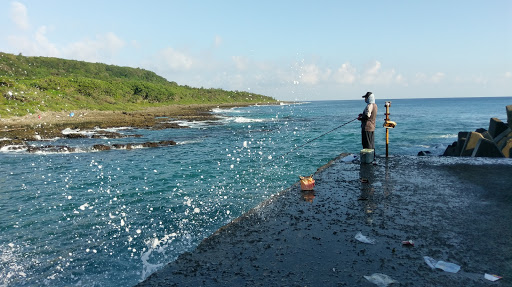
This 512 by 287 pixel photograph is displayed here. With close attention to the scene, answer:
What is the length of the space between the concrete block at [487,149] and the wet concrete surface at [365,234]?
4.49 metres

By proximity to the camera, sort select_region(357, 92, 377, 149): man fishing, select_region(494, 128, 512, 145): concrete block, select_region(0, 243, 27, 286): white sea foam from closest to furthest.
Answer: select_region(0, 243, 27, 286): white sea foam, select_region(357, 92, 377, 149): man fishing, select_region(494, 128, 512, 145): concrete block

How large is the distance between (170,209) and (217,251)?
567 cm

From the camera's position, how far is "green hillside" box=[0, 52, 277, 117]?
43.7 m

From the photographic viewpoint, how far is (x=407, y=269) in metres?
3.54

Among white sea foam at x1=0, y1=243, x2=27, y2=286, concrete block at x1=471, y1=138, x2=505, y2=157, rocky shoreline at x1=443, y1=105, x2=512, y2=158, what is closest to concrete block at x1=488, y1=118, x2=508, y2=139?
rocky shoreline at x1=443, y1=105, x2=512, y2=158

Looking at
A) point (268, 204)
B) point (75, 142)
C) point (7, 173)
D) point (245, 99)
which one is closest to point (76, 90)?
point (75, 142)

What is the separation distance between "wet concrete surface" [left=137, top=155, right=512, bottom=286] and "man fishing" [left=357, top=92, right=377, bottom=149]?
248 centimetres

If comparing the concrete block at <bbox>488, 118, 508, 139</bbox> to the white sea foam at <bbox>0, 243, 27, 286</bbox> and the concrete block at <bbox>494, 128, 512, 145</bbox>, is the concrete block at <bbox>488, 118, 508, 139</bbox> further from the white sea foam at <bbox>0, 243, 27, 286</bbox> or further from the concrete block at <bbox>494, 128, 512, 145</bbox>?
the white sea foam at <bbox>0, 243, 27, 286</bbox>

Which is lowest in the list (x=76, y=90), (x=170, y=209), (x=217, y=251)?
(x=170, y=209)

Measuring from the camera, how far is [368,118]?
29.9 feet

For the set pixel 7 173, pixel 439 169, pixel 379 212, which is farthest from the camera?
pixel 7 173

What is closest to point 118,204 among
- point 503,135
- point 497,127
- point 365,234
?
point 365,234

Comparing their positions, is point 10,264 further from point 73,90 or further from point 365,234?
point 73,90

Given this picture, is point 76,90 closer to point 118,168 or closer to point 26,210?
point 118,168
